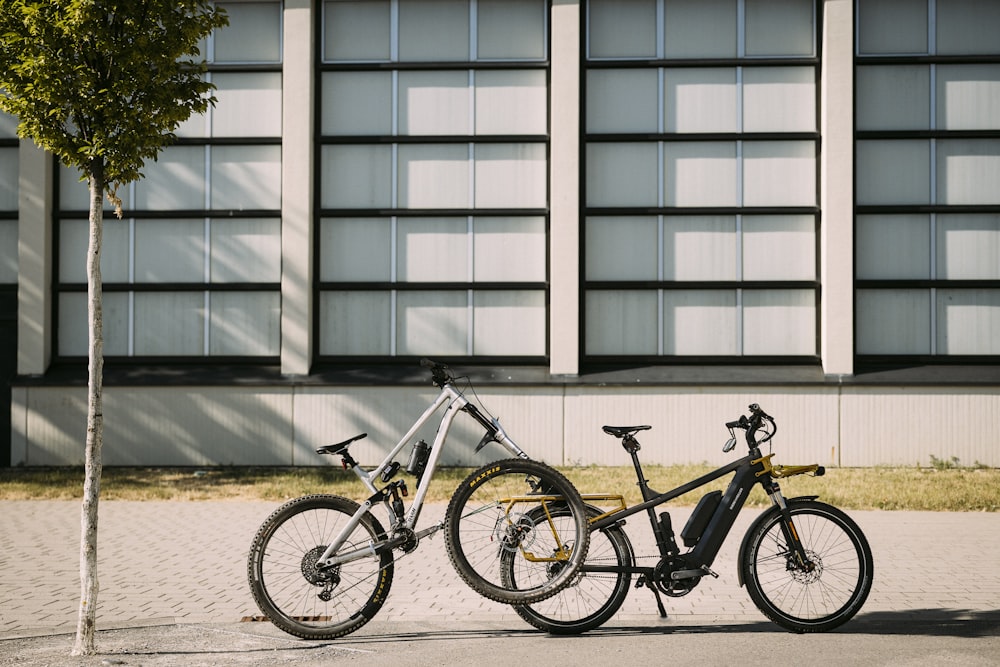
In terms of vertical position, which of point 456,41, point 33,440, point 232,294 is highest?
point 456,41

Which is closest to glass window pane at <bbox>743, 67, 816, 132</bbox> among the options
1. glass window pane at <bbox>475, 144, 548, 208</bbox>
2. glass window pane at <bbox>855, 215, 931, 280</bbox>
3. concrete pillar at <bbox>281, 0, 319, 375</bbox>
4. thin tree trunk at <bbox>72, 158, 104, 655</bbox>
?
glass window pane at <bbox>855, 215, 931, 280</bbox>

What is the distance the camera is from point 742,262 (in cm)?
1556

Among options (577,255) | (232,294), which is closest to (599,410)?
(577,255)

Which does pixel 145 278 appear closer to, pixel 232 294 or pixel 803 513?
pixel 232 294

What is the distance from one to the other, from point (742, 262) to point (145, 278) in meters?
8.77

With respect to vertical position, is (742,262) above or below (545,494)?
above

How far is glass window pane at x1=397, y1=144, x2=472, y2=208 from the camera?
51.6ft

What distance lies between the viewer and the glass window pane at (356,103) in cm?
1582

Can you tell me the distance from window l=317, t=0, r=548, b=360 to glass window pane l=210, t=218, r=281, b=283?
27.6 inches

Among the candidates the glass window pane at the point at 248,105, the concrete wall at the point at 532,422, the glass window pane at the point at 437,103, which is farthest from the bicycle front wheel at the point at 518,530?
the glass window pane at the point at 248,105

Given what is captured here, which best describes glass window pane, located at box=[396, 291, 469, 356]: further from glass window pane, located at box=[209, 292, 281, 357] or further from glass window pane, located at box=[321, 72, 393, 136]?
glass window pane, located at box=[321, 72, 393, 136]

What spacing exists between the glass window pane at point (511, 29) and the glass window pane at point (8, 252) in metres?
7.35

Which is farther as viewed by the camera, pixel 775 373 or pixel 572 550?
pixel 775 373

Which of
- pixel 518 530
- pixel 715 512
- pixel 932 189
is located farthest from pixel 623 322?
pixel 518 530
